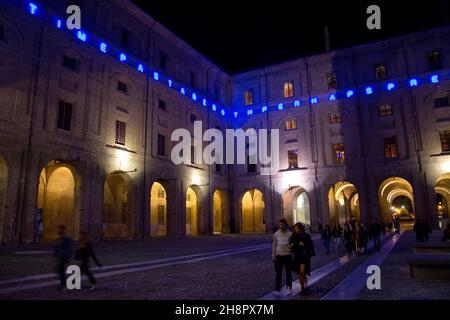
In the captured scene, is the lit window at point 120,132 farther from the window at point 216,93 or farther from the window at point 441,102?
the window at point 441,102

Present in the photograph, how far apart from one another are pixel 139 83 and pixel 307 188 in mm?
18224

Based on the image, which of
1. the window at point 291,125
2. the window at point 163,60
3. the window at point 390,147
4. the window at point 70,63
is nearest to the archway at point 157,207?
the window at point 163,60

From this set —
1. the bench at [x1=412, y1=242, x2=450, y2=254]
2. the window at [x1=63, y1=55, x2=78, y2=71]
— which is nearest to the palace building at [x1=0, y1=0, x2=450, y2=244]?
the window at [x1=63, y1=55, x2=78, y2=71]

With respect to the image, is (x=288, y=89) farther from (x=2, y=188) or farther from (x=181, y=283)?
(x=181, y=283)

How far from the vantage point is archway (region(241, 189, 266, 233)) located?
41750 millimetres

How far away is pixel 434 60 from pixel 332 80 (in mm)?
8839

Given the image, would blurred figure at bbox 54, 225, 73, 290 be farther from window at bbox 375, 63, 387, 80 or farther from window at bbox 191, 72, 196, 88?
window at bbox 375, 63, 387, 80

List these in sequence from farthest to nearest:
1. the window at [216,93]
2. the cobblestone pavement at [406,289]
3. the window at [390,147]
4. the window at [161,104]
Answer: the window at [216,93] → the window at [390,147] → the window at [161,104] → the cobblestone pavement at [406,289]

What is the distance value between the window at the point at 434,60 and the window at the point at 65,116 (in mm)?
29793

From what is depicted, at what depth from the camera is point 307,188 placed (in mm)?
34531

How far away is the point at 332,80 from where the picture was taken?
1407 inches

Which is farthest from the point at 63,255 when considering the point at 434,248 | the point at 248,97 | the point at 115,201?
the point at 248,97

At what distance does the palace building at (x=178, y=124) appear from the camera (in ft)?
66.6
